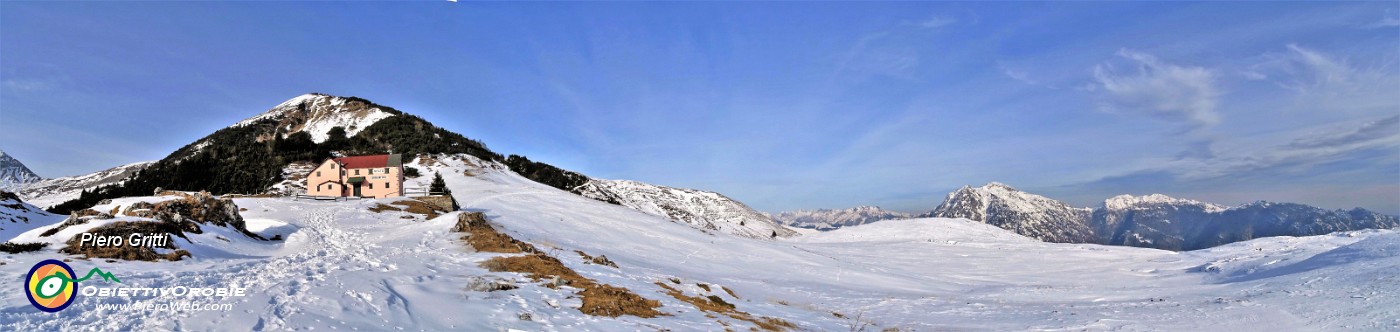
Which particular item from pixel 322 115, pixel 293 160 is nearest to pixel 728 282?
pixel 293 160

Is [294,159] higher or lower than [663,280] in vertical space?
higher

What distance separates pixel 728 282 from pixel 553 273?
920cm

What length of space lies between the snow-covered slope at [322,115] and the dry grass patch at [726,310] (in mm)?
133005

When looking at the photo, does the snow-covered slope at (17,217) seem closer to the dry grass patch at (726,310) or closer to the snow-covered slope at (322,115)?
the dry grass patch at (726,310)

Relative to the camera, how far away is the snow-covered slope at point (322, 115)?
434 ft

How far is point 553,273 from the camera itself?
65.0 ft

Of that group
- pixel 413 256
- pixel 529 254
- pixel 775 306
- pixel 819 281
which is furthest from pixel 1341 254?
pixel 413 256

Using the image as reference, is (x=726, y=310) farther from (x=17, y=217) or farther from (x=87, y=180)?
(x=87, y=180)

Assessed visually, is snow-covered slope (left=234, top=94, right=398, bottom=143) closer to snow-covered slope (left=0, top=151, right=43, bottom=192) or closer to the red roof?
the red roof

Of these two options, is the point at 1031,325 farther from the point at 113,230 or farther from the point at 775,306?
the point at 113,230

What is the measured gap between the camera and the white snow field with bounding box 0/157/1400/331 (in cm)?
1227

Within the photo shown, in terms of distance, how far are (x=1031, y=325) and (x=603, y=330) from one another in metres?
13.3

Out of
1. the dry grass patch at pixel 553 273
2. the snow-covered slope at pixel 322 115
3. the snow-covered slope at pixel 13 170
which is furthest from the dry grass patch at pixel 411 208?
the snow-covered slope at pixel 13 170

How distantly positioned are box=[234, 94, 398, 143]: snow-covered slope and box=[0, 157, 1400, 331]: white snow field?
347 ft
